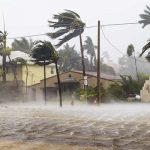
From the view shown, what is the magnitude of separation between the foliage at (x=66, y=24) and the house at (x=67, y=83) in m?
7.41

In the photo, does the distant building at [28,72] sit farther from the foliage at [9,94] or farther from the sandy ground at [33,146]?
the sandy ground at [33,146]

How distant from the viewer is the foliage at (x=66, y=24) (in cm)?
4103

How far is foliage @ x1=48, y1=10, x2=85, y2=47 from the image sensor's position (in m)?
41.0

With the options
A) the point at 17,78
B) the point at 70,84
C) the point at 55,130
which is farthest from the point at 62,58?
the point at 55,130

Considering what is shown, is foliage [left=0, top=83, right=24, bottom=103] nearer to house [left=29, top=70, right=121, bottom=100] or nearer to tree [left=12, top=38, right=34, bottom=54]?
house [left=29, top=70, right=121, bottom=100]

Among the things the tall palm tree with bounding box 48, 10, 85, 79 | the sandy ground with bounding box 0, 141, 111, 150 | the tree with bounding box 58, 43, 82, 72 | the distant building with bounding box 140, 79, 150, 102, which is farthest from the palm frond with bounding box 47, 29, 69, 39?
the tree with bounding box 58, 43, 82, 72

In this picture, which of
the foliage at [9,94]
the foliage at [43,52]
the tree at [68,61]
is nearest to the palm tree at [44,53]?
the foliage at [43,52]

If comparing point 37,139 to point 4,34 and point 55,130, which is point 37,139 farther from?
point 4,34

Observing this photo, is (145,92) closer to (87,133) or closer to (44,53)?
(44,53)

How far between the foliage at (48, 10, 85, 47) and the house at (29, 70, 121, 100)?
741 cm

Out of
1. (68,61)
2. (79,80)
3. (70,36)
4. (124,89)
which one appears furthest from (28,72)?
(68,61)

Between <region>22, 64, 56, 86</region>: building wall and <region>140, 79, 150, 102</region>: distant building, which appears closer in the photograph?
<region>140, 79, 150, 102</region>: distant building

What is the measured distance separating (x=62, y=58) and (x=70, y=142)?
62.5m

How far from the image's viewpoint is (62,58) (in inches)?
3019
